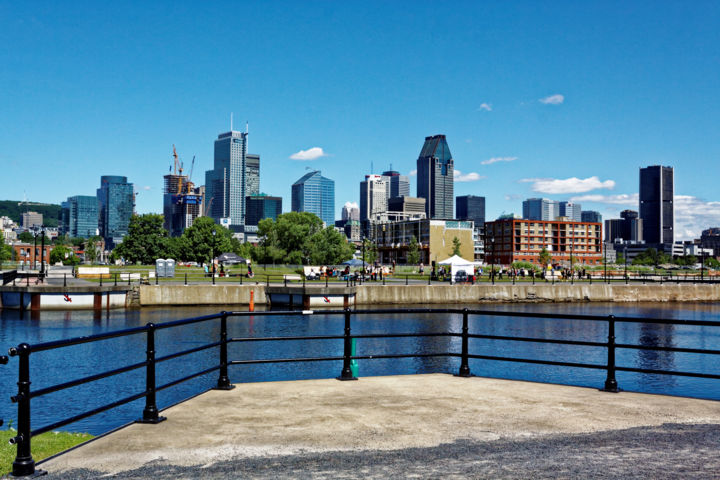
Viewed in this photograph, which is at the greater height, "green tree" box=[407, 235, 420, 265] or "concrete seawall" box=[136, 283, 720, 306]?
"green tree" box=[407, 235, 420, 265]

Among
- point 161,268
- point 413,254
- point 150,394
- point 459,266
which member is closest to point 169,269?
point 161,268

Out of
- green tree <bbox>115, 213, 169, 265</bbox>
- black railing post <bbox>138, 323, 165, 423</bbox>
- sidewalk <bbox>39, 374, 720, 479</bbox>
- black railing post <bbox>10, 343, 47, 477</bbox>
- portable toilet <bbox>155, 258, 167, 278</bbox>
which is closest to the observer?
black railing post <bbox>10, 343, 47, 477</bbox>

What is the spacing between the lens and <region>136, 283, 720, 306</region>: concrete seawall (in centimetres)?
5659

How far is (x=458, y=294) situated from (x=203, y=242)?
75.6m

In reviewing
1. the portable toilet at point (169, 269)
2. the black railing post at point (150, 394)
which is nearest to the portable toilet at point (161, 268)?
the portable toilet at point (169, 269)

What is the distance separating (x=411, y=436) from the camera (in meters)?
6.72

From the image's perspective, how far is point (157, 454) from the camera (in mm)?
5988

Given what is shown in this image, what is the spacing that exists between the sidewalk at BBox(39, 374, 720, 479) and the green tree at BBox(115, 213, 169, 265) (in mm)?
123961

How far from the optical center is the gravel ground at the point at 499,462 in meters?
5.42

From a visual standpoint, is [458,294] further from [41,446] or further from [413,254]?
[413,254]

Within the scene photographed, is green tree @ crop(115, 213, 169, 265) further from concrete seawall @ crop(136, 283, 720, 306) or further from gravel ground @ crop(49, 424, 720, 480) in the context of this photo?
gravel ground @ crop(49, 424, 720, 480)

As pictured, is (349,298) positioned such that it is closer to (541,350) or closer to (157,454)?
(541,350)

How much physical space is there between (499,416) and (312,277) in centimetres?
6831

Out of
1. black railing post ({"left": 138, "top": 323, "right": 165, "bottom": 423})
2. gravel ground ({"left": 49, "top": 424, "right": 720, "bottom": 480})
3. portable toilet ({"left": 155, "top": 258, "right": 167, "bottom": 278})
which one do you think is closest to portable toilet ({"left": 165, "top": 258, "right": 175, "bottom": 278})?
portable toilet ({"left": 155, "top": 258, "right": 167, "bottom": 278})
